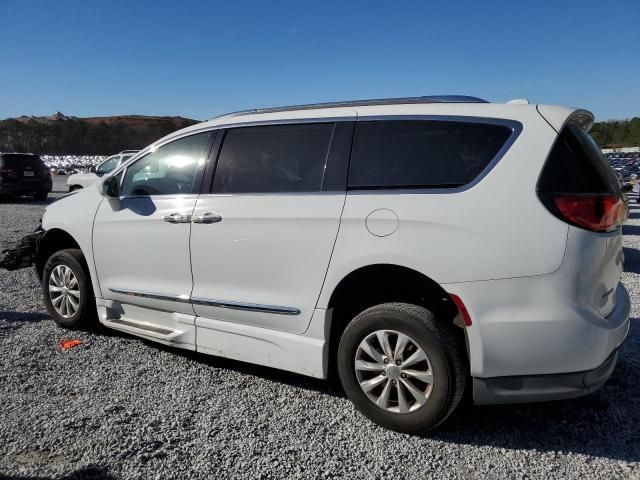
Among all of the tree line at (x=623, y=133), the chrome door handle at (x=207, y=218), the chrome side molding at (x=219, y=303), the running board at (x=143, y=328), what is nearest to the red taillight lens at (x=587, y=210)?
the chrome side molding at (x=219, y=303)

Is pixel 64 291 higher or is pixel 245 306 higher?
pixel 245 306

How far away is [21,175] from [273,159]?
17.3 m

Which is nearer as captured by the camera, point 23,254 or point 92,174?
point 23,254

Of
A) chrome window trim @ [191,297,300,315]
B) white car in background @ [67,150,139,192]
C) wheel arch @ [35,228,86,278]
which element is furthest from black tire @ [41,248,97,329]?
white car in background @ [67,150,139,192]

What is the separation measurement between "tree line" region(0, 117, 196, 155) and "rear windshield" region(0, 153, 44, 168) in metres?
51.3

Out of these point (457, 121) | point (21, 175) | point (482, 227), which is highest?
point (457, 121)

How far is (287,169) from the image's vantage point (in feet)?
11.0

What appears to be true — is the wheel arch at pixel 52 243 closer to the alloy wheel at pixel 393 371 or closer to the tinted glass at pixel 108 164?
the alloy wheel at pixel 393 371

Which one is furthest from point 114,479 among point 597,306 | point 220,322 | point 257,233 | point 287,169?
point 597,306

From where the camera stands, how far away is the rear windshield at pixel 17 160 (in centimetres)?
1720

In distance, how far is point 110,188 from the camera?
4176 mm

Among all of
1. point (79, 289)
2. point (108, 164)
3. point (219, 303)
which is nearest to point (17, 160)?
point (108, 164)

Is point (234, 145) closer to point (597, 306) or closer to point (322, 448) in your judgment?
point (322, 448)

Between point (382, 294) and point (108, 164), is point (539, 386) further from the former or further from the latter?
point (108, 164)
